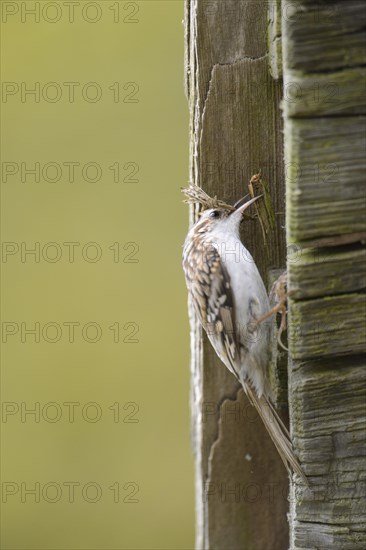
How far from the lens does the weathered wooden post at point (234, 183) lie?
2.03 metres

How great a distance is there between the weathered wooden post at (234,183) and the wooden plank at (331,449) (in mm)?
352

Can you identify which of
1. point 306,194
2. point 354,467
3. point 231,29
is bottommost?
point 354,467

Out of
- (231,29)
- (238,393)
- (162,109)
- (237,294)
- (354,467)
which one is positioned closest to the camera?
(354,467)

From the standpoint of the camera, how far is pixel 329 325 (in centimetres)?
177

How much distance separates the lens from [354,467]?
5.95ft

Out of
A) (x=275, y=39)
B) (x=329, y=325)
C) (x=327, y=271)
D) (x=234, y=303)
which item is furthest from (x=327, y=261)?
(x=234, y=303)

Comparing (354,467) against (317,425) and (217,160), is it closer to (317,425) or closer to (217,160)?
(317,425)

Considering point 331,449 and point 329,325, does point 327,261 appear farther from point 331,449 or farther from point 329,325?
point 331,449

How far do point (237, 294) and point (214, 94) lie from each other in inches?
24.6

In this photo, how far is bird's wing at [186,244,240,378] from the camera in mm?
2264

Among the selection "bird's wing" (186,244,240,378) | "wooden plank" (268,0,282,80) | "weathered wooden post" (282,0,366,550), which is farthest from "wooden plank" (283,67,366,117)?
"bird's wing" (186,244,240,378)

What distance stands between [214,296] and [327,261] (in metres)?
0.75

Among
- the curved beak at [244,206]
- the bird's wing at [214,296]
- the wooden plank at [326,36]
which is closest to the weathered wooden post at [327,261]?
the wooden plank at [326,36]

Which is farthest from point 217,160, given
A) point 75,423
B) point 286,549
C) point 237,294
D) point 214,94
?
point 75,423
